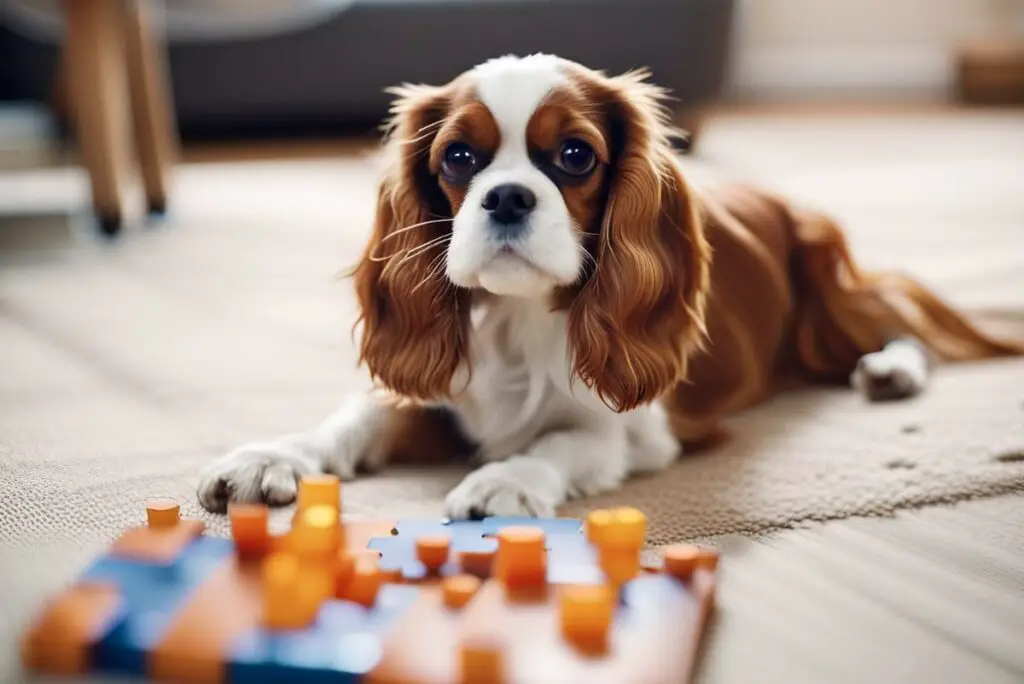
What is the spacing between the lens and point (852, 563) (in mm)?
1419

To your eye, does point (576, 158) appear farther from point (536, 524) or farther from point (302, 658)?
point (302, 658)

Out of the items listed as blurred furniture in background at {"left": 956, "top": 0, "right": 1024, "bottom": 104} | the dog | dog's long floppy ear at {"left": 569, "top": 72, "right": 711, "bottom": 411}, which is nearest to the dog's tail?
the dog

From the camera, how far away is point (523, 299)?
1.65 metres

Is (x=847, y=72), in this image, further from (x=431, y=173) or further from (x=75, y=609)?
(x=75, y=609)

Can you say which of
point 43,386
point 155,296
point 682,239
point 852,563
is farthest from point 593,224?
point 155,296

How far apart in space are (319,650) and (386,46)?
434 cm

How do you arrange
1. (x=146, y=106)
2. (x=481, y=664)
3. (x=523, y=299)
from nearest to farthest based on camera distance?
(x=481, y=664)
(x=523, y=299)
(x=146, y=106)

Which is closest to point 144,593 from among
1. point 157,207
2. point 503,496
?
point 503,496

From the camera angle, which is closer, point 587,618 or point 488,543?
point 587,618

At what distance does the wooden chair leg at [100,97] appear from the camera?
3207mm

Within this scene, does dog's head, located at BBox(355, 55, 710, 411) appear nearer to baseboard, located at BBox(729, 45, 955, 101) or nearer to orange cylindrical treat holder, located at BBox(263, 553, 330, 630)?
orange cylindrical treat holder, located at BBox(263, 553, 330, 630)

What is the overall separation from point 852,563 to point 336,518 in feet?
2.10

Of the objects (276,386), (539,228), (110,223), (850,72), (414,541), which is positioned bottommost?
(850,72)

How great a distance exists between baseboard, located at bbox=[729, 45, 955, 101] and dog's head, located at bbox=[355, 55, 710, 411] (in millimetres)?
5107
